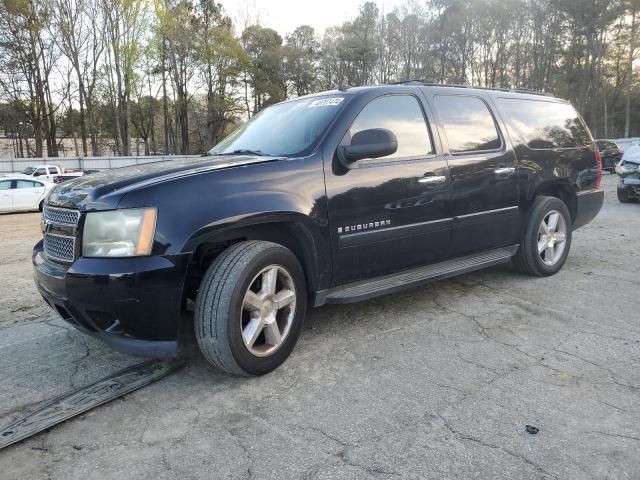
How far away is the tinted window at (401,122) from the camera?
3626mm

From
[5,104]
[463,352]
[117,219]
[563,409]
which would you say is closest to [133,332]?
[117,219]

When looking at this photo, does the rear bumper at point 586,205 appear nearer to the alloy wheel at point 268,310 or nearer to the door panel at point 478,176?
the door panel at point 478,176

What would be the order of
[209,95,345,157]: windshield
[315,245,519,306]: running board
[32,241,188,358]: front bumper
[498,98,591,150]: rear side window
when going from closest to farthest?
1. [32,241,188,358]: front bumper
2. [315,245,519,306]: running board
3. [209,95,345,157]: windshield
4. [498,98,591,150]: rear side window

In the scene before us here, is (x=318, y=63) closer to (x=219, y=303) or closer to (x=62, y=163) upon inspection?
(x=62, y=163)

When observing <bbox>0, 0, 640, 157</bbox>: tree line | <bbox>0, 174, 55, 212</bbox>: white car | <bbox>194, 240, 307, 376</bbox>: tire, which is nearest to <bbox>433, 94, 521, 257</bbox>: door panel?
<bbox>194, 240, 307, 376</bbox>: tire

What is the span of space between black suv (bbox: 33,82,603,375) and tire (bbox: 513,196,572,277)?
3 centimetres

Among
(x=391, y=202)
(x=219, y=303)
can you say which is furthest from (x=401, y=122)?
(x=219, y=303)

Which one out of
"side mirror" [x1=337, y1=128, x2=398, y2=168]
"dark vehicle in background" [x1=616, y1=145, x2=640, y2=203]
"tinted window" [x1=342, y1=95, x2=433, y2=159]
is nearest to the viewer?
"side mirror" [x1=337, y1=128, x2=398, y2=168]

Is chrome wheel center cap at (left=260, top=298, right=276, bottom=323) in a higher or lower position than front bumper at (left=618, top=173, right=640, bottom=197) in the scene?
lower

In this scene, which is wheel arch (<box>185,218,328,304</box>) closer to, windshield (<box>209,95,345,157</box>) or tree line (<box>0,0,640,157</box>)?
windshield (<box>209,95,345,157</box>)

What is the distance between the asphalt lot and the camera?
2154 millimetres

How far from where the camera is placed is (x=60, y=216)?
2.92m

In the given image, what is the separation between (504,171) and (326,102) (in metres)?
1.84

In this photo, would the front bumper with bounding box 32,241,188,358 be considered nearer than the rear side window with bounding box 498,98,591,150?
Yes
